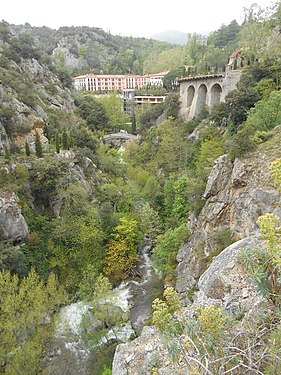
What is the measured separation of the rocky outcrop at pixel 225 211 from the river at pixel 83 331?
323 cm

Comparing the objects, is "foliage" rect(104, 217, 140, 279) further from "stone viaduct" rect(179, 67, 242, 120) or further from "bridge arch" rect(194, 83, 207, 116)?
"bridge arch" rect(194, 83, 207, 116)

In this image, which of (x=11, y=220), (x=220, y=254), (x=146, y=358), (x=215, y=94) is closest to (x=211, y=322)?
(x=146, y=358)

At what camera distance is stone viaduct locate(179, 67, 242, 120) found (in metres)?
37.5

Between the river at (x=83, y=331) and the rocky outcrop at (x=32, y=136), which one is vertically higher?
the rocky outcrop at (x=32, y=136)

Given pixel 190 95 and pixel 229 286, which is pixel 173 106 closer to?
pixel 190 95

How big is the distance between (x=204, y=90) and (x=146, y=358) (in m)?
40.4

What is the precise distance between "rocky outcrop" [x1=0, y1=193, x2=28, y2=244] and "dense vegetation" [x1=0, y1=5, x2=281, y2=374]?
1.89 ft

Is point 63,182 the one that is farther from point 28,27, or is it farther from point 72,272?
point 28,27

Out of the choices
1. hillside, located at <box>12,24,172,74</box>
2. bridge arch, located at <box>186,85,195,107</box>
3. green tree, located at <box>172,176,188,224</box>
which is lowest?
green tree, located at <box>172,176,188,224</box>

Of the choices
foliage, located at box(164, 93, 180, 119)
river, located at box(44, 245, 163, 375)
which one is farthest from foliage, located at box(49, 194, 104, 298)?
foliage, located at box(164, 93, 180, 119)

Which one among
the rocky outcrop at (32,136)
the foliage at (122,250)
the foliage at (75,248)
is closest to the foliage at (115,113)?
the rocky outcrop at (32,136)

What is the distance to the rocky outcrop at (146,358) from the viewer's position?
845 centimetres

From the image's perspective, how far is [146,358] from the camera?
30.7 feet

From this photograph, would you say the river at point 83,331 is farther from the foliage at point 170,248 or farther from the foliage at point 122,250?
the foliage at point 170,248
